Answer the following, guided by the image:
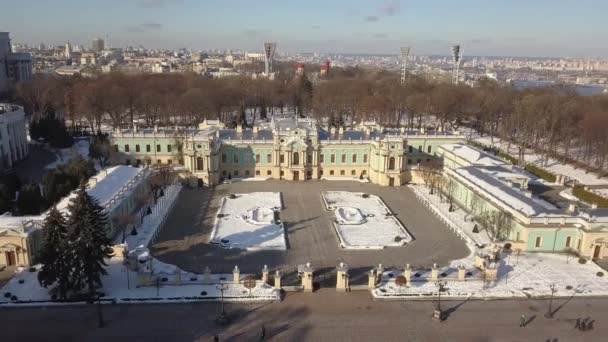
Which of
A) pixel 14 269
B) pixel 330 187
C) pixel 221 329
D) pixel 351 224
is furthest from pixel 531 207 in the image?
pixel 14 269

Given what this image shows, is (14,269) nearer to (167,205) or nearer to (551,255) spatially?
(167,205)

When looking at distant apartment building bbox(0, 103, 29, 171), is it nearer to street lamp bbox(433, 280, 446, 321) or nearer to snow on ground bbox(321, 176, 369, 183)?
snow on ground bbox(321, 176, 369, 183)

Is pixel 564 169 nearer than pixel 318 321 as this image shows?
No

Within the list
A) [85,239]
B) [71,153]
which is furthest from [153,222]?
[71,153]

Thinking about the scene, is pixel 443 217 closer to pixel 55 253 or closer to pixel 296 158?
pixel 296 158

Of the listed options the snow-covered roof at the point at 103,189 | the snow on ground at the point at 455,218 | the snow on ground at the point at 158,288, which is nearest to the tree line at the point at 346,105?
the snow on ground at the point at 455,218

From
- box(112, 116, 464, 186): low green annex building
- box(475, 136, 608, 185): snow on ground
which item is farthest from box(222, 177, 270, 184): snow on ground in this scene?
box(475, 136, 608, 185): snow on ground
